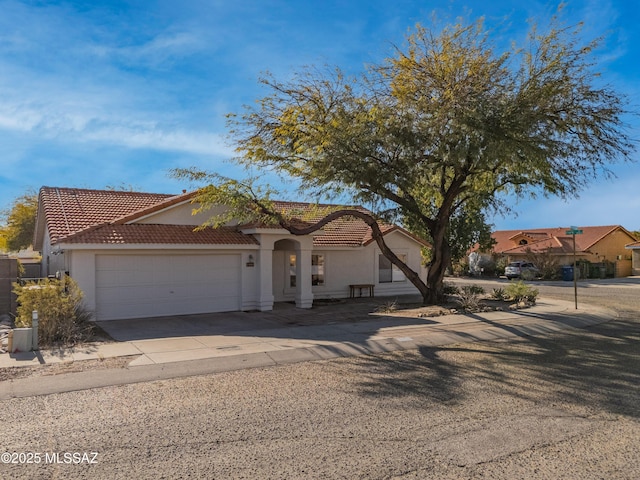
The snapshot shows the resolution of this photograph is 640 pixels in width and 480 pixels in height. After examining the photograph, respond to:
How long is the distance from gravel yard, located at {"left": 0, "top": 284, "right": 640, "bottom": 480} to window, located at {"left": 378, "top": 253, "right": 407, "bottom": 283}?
570 inches

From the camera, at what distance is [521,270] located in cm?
4091

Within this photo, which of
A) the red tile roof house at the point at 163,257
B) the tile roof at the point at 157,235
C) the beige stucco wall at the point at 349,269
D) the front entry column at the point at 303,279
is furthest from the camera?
the beige stucco wall at the point at 349,269

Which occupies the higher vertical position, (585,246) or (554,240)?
(554,240)

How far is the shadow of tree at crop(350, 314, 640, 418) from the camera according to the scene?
7.17 m

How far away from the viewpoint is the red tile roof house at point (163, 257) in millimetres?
14859

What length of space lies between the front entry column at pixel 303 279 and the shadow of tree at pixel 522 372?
7.85 metres

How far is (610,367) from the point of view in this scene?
9.09 m

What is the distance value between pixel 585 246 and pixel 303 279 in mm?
38141

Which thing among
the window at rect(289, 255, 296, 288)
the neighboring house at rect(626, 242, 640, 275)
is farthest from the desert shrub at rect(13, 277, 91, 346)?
the neighboring house at rect(626, 242, 640, 275)

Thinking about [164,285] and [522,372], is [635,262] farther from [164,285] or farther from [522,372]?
[164,285]

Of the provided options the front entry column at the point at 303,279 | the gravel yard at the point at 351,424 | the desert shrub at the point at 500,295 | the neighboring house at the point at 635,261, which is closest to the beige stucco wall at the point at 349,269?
the front entry column at the point at 303,279

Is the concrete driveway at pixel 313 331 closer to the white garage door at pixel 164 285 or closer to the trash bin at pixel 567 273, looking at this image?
the white garage door at pixel 164 285

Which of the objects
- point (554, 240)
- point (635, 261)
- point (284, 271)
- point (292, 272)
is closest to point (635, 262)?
point (635, 261)

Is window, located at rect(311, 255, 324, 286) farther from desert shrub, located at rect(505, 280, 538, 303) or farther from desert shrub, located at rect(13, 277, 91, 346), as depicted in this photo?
desert shrub, located at rect(13, 277, 91, 346)
